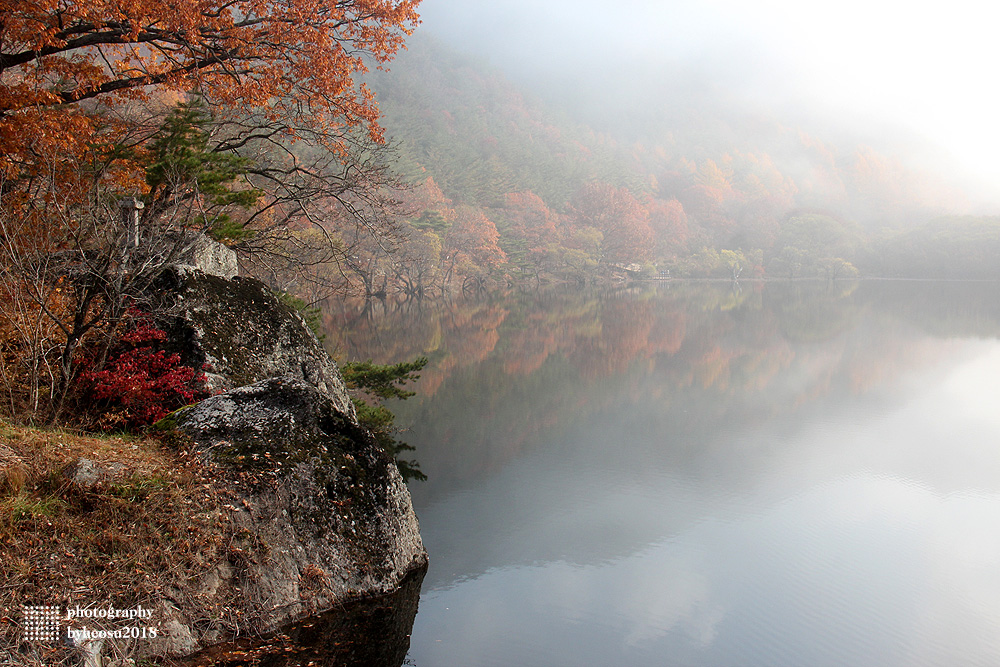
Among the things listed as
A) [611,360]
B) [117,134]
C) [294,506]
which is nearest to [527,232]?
[611,360]

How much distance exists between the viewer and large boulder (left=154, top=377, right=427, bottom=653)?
497 centimetres

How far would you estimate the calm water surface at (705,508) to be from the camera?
19.9ft

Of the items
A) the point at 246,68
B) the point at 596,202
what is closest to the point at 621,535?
the point at 246,68

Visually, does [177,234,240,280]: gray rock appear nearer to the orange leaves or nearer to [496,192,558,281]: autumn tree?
the orange leaves

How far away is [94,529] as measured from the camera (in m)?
4.41

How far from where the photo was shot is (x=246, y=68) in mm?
9469

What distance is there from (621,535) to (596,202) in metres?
75.5

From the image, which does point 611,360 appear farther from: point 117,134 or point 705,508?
point 117,134

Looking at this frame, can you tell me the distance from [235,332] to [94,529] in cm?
332

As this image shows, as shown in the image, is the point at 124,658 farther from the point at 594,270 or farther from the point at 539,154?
the point at 539,154

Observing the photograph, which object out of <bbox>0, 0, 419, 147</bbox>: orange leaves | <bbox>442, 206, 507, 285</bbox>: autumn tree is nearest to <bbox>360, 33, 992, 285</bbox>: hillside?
<bbox>442, 206, 507, 285</bbox>: autumn tree

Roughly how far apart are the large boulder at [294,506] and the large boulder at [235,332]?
3.74 feet

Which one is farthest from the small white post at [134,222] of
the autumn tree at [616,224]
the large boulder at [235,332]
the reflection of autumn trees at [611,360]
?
the autumn tree at [616,224]

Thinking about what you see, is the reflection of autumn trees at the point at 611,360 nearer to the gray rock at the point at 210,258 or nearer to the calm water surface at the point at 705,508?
the calm water surface at the point at 705,508
